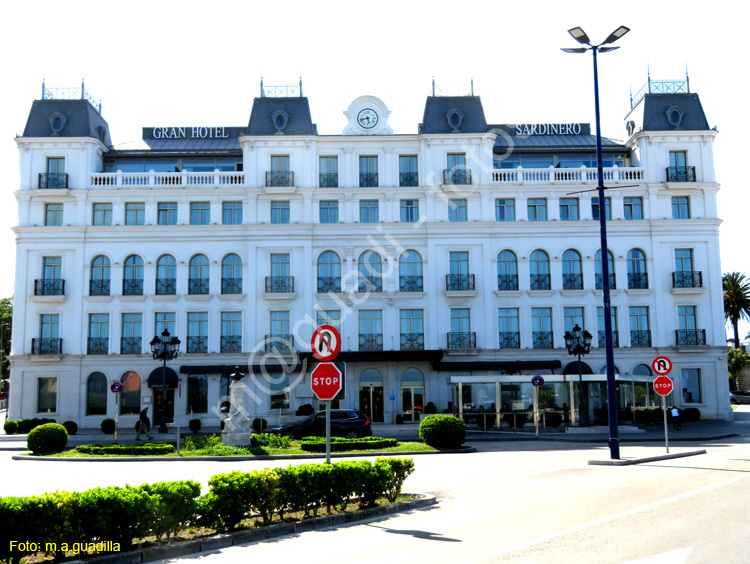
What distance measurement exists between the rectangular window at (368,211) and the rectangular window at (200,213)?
31.9ft

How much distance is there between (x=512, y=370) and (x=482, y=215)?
32.9 feet

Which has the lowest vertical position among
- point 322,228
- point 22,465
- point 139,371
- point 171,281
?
point 22,465

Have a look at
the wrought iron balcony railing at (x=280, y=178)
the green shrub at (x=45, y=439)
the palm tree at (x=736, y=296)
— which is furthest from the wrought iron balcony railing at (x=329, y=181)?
the palm tree at (x=736, y=296)

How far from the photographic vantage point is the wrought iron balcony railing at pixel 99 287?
4588cm

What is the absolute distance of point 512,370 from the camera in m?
44.8

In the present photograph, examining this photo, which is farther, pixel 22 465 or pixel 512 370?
pixel 512 370

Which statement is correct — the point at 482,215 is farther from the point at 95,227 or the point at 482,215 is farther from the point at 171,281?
the point at 95,227

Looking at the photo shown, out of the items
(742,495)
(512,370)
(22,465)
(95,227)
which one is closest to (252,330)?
(95,227)

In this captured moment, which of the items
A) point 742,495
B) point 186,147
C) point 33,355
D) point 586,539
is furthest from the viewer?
point 186,147

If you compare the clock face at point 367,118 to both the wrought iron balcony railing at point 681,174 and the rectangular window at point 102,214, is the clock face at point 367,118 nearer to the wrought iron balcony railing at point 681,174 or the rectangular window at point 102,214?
the rectangular window at point 102,214

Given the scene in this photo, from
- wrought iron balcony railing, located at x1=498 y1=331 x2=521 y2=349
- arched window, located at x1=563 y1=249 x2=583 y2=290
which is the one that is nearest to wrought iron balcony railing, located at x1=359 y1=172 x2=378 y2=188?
wrought iron balcony railing, located at x1=498 y1=331 x2=521 y2=349

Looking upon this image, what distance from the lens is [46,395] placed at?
1766 inches

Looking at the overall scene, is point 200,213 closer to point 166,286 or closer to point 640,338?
point 166,286

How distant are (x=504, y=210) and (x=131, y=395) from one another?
85.8 feet
